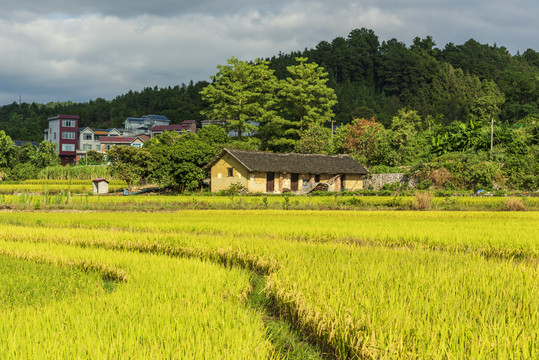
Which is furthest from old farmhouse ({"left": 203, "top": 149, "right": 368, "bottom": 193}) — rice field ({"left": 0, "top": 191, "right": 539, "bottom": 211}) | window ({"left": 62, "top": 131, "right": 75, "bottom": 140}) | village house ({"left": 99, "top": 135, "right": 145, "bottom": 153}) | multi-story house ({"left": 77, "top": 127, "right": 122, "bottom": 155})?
multi-story house ({"left": 77, "top": 127, "right": 122, "bottom": 155})

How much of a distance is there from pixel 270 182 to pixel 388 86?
220ft

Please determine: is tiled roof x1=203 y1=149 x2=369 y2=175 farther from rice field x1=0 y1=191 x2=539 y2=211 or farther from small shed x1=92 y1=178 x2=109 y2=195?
small shed x1=92 y1=178 x2=109 y2=195

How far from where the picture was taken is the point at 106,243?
13227 millimetres

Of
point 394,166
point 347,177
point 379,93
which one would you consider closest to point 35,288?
point 347,177

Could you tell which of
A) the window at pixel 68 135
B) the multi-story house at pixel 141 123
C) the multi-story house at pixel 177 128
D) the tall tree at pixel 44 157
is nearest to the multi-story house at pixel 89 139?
the window at pixel 68 135

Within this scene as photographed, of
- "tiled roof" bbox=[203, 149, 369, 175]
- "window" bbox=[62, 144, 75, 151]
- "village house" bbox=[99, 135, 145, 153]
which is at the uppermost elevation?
"village house" bbox=[99, 135, 145, 153]

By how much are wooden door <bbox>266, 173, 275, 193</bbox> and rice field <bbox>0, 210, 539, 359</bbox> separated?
28741mm

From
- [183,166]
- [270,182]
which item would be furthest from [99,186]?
[270,182]

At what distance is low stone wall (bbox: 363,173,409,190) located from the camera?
134 feet

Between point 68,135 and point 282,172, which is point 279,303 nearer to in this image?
point 282,172

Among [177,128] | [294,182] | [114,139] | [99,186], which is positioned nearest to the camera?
[99,186]

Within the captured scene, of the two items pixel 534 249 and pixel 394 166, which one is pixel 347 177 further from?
pixel 534 249

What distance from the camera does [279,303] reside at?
6840 mm

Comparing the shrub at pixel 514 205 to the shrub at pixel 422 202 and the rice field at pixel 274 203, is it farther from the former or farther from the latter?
the shrub at pixel 422 202
